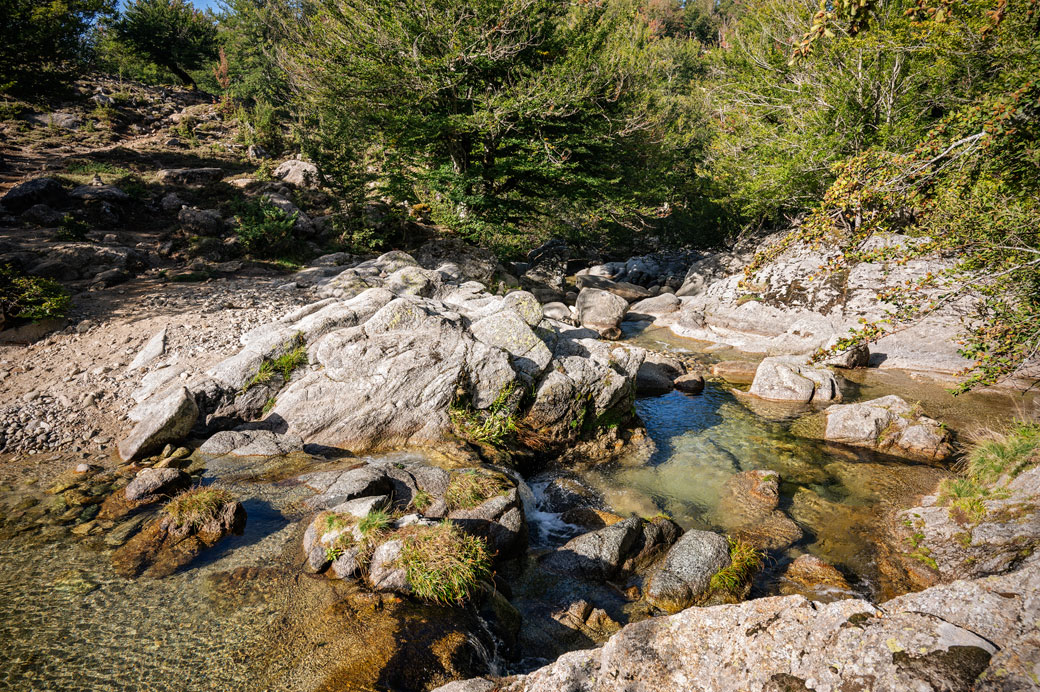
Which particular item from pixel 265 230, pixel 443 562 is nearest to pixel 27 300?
pixel 265 230

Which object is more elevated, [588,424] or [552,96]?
[552,96]

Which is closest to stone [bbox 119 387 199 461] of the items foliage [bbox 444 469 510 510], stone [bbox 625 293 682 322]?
foliage [bbox 444 469 510 510]

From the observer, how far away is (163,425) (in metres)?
9.05

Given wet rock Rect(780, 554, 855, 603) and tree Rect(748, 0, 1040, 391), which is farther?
Result: wet rock Rect(780, 554, 855, 603)

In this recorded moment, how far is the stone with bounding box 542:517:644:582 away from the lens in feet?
24.6

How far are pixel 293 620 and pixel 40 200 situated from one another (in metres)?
25.8

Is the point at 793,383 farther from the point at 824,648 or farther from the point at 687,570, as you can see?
the point at 824,648

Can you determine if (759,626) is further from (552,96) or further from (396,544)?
(552,96)

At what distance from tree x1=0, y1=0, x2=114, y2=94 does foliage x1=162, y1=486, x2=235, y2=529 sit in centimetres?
2151

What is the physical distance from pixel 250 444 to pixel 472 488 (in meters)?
4.86

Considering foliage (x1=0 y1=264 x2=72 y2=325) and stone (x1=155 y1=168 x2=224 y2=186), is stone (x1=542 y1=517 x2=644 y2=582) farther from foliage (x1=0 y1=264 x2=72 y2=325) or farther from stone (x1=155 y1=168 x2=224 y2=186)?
stone (x1=155 y1=168 x2=224 y2=186)

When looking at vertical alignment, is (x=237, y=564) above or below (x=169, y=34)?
below

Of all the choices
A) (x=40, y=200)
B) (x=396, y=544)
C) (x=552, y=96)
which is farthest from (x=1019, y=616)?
(x=40, y=200)

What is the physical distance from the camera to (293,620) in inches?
213
